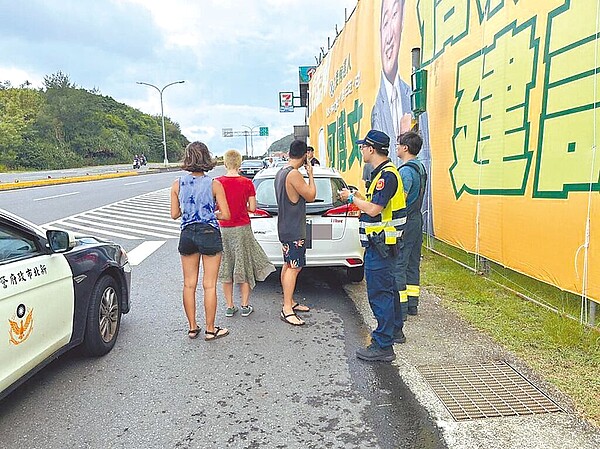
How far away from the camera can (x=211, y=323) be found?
4727 mm

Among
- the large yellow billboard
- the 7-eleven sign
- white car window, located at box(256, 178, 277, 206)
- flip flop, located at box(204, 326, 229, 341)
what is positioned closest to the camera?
the large yellow billboard

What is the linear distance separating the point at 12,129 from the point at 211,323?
6421 cm

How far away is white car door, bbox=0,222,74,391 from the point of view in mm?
3027

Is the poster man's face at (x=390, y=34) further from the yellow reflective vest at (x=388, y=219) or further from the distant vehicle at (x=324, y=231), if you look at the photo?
the yellow reflective vest at (x=388, y=219)

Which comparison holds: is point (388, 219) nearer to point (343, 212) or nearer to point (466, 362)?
point (466, 362)

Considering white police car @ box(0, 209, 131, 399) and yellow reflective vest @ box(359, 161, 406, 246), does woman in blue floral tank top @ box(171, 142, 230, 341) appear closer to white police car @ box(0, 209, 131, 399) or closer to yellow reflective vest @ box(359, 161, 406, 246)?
white police car @ box(0, 209, 131, 399)

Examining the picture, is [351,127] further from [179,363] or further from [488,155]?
[179,363]

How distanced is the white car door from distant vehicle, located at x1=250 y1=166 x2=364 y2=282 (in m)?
2.60

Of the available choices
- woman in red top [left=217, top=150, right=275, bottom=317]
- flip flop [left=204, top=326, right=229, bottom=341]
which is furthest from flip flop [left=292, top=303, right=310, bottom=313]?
flip flop [left=204, top=326, right=229, bottom=341]

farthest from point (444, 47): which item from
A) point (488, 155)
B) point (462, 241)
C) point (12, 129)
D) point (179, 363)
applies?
point (12, 129)

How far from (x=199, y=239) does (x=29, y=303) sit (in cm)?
155

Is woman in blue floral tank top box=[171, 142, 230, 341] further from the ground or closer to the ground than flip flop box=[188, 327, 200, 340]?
further from the ground

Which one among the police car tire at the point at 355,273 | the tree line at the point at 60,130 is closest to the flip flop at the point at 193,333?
the police car tire at the point at 355,273

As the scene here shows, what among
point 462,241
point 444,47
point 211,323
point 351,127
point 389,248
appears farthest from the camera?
point 351,127
